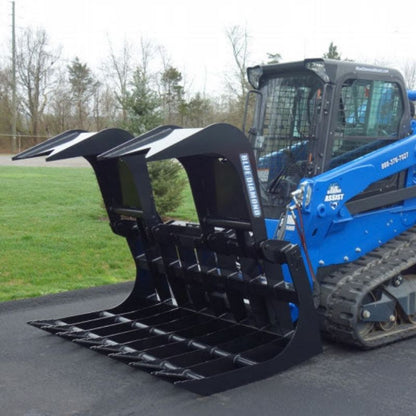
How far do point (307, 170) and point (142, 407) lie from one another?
8.47ft

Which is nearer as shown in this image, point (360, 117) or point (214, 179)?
point (214, 179)

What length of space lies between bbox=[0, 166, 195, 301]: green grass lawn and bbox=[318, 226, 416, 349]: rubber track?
3835 millimetres

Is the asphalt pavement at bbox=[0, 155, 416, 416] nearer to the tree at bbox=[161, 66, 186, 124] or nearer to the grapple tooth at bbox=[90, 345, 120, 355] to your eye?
the grapple tooth at bbox=[90, 345, 120, 355]

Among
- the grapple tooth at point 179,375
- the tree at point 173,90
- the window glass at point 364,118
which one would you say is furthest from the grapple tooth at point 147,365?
the tree at point 173,90

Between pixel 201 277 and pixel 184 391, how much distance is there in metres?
1.21

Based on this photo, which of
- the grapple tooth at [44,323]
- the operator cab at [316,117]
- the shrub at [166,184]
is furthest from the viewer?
the shrub at [166,184]

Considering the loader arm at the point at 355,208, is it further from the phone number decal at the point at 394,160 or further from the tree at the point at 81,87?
the tree at the point at 81,87

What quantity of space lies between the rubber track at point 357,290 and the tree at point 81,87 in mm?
44568

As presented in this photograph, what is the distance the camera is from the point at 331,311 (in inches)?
211

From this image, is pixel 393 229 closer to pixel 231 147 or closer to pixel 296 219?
pixel 296 219

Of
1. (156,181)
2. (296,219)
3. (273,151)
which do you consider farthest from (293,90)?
(156,181)

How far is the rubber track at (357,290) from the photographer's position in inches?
207

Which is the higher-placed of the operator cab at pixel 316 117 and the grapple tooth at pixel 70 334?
the operator cab at pixel 316 117

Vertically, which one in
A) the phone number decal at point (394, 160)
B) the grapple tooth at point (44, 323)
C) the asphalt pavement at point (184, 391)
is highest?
the phone number decal at point (394, 160)
